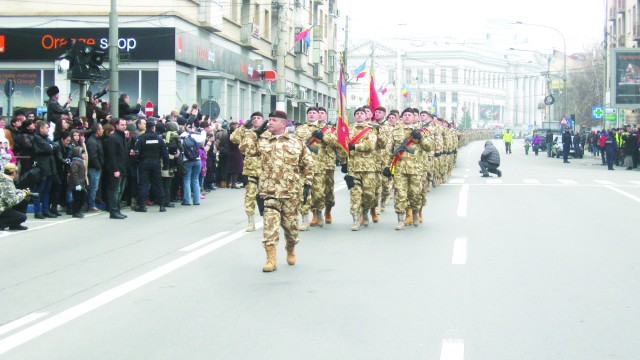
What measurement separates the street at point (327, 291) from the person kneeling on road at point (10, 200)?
28 centimetres

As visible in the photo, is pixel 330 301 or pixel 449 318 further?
pixel 330 301

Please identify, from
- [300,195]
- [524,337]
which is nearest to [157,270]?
[300,195]

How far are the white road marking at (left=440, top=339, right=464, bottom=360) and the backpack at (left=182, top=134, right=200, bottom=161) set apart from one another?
13251mm

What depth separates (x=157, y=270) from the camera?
34.1ft

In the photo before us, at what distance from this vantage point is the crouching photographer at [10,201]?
14.4 meters

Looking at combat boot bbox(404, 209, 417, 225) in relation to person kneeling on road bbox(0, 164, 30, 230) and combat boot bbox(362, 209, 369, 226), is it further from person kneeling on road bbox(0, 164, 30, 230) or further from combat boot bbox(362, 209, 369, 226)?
person kneeling on road bbox(0, 164, 30, 230)

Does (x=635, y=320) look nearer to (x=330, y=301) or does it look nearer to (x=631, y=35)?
(x=330, y=301)

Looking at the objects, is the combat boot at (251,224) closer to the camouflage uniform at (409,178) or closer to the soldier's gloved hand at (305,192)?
the camouflage uniform at (409,178)

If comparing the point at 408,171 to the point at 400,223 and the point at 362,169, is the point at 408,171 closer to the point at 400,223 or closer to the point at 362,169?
the point at 362,169

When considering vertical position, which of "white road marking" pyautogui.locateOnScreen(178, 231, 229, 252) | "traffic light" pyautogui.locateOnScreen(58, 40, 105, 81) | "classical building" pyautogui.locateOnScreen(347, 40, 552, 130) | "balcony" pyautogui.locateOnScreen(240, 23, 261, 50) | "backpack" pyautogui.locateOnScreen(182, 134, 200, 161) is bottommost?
"white road marking" pyautogui.locateOnScreen(178, 231, 229, 252)

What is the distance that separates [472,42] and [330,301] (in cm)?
14892

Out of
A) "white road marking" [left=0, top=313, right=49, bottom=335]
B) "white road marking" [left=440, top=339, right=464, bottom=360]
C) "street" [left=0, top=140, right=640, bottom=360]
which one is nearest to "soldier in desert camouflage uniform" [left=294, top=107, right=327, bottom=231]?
"street" [left=0, top=140, right=640, bottom=360]

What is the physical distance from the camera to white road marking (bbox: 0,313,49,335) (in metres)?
7.33

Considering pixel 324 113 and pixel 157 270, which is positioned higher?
pixel 324 113
